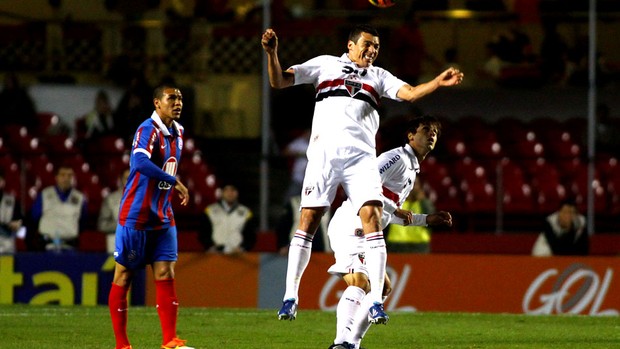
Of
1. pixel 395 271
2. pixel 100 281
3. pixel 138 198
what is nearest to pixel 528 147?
pixel 395 271

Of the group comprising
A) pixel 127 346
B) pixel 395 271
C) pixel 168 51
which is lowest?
pixel 127 346

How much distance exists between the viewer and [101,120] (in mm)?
19438

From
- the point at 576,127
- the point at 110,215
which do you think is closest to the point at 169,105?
the point at 110,215

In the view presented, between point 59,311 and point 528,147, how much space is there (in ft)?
31.6

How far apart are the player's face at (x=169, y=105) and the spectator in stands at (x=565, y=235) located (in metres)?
7.69

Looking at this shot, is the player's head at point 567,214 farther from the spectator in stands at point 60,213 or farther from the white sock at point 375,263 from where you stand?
the white sock at point 375,263

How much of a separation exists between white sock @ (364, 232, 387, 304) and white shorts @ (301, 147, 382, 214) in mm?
265

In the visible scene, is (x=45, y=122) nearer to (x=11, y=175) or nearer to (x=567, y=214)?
(x=11, y=175)

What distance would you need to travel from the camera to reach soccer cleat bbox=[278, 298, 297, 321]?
28.5ft

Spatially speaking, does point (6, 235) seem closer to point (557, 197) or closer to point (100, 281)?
point (100, 281)

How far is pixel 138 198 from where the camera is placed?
9.22m

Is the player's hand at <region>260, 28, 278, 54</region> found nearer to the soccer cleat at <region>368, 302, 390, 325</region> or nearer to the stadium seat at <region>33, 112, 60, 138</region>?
the soccer cleat at <region>368, 302, 390, 325</region>

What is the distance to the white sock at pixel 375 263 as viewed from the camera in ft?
29.2

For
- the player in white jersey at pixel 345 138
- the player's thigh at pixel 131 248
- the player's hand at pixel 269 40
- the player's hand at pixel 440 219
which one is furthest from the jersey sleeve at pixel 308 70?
the player's thigh at pixel 131 248
